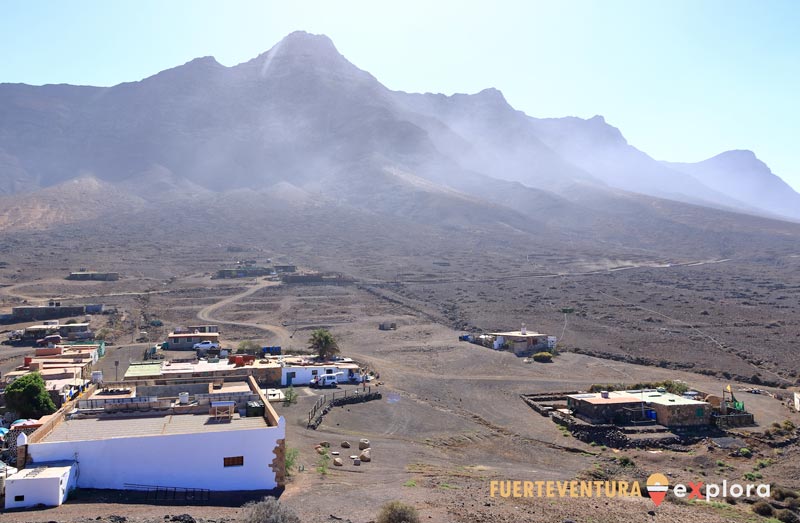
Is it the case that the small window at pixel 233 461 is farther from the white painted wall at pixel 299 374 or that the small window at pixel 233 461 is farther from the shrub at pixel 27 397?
the white painted wall at pixel 299 374

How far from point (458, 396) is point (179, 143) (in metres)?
156

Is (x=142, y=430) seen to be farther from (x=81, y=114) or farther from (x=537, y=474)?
(x=81, y=114)

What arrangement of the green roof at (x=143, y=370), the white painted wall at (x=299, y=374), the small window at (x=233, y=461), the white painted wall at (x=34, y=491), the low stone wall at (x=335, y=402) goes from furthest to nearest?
the white painted wall at (x=299, y=374) < the green roof at (x=143, y=370) < the low stone wall at (x=335, y=402) < the small window at (x=233, y=461) < the white painted wall at (x=34, y=491)

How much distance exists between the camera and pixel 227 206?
13238 cm

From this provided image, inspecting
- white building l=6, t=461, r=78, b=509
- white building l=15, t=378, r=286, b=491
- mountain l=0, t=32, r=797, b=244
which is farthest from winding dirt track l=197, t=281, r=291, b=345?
mountain l=0, t=32, r=797, b=244

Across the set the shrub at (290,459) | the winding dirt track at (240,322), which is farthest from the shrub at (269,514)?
the winding dirt track at (240,322)

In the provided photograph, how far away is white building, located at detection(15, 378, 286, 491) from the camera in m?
15.8

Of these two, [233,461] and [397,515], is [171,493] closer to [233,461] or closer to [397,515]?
[233,461]

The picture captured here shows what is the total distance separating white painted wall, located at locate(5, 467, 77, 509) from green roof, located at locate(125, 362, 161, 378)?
595 inches

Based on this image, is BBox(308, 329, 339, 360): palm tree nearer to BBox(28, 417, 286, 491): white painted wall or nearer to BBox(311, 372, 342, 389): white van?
BBox(311, 372, 342, 389): white van

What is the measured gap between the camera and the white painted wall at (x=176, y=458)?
51.8 ft

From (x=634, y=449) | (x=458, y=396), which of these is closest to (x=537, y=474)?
(x=634, y=449)

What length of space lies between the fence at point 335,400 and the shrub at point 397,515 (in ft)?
39.0

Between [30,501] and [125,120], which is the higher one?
[125,120]
